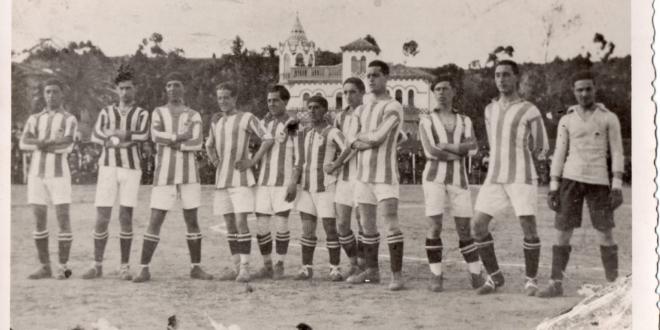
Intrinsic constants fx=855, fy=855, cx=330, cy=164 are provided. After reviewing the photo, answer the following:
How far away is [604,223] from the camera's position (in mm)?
5559

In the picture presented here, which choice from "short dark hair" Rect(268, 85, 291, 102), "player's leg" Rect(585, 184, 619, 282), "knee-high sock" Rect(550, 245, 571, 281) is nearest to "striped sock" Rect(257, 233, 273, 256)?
"short dark hair" Rect(268, 85, 291, 102)

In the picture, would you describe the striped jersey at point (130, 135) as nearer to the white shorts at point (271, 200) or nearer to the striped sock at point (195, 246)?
the striped sock at point (195, 246)

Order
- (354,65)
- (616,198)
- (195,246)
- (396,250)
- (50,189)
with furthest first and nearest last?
(50,189) → (195,246) → (354,65) → (396,250) → (616,198)

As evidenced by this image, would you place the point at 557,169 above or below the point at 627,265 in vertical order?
above

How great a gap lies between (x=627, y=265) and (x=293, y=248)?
7.21ft

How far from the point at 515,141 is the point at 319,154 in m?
1.30

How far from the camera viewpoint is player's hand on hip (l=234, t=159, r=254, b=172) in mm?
5828

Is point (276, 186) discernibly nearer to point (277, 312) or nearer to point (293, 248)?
point (293, 248)

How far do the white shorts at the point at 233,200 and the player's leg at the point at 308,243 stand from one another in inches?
15.2

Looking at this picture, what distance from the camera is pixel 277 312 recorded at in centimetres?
564

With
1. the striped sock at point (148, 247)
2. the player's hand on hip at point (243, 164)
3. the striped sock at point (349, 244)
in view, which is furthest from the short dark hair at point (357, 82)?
the striped sock at point (148, 247)

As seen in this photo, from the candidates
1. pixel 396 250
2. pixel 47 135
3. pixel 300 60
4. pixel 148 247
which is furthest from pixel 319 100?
pixel 47 135

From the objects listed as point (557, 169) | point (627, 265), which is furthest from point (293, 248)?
point (627, 265)

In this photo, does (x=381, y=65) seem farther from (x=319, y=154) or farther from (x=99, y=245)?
(x=99, y=245)
